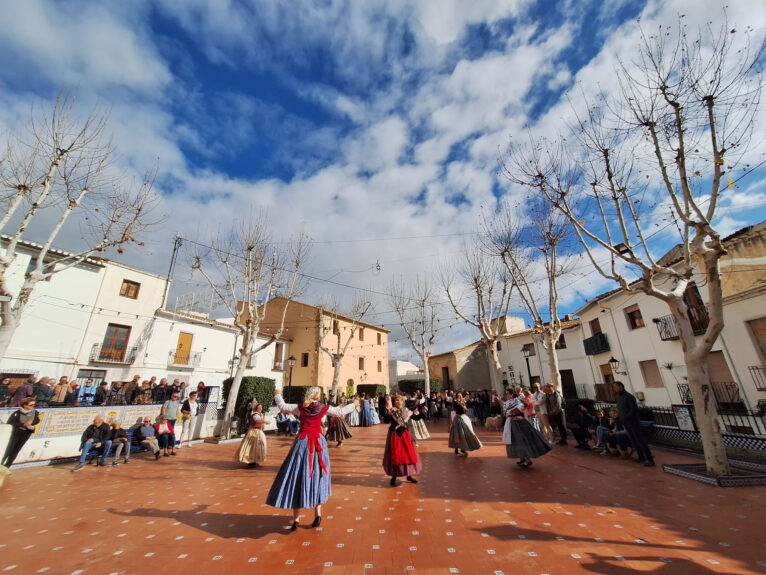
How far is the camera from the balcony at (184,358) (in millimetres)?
19172

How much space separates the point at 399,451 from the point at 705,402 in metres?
5.44

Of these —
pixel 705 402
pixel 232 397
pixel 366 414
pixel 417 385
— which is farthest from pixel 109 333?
pixel 705 402

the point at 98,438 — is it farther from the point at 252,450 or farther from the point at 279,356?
the point at 279,356

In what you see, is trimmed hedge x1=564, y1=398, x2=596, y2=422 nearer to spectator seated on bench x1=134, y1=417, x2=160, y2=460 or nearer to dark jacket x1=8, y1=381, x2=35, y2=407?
spectator seated on bench x1=134, y1=417, x2=160, y2=460

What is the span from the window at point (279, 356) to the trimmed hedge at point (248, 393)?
949cm

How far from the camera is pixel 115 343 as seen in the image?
1788cm

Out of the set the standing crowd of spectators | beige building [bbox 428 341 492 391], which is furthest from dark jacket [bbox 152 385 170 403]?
beige building [bbox 428 341 492 391]

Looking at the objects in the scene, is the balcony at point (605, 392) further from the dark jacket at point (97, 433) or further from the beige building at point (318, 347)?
the dark jacket at point (97, 433)

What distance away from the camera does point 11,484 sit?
240 inches

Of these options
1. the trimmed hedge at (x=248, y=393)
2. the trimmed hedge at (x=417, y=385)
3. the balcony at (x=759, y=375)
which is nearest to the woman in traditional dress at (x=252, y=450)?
the trimmed hedge at (x=248, y=393)

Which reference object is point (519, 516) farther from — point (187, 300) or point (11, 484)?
point (187, 300)

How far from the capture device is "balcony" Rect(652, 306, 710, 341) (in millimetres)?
12523

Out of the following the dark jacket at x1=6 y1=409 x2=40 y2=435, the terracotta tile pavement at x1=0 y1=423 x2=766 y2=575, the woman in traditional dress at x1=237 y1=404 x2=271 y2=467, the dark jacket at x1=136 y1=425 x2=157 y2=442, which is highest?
the dark jacket at x1=6 y1=409 x2=40 y2=435

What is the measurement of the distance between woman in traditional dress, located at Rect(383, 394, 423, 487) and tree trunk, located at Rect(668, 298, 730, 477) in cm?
492
